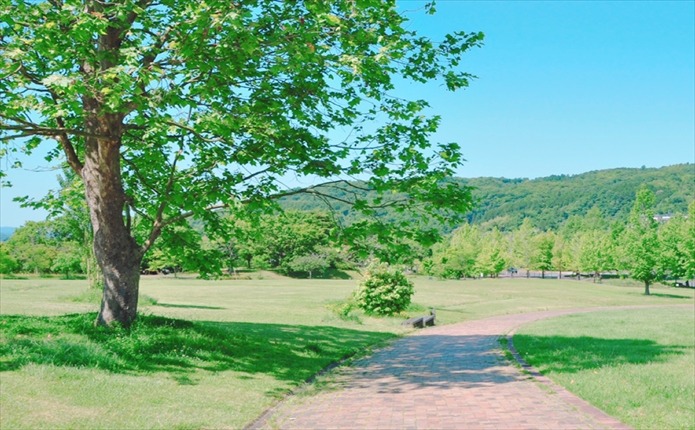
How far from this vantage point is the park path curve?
884cm

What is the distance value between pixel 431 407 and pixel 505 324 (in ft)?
64.4

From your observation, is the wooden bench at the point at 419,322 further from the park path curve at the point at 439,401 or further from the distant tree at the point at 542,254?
the distant tree at the point at 542,254

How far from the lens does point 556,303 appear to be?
4834 cm

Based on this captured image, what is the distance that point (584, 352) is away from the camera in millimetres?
16594

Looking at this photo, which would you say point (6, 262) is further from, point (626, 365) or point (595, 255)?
point (595, 255)

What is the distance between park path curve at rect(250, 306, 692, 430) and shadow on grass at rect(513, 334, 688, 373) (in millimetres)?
938

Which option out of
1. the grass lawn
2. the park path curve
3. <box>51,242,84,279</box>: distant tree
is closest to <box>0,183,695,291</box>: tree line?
<box>51,242,84,279</box>: distant tree

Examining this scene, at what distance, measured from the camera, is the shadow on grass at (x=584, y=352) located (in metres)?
14.4

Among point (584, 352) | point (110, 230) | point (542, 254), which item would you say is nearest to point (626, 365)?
point (584, 352)

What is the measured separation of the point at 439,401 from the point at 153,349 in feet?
21.0

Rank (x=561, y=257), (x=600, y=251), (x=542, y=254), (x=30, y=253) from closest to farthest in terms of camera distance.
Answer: (x=30, y=253)
(x=600, y=251)
(x=542, y=254)
(x=561, y=257)

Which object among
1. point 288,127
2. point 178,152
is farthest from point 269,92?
point 178,152

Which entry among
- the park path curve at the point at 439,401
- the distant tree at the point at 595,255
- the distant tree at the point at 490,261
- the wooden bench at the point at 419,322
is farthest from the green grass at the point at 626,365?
the distant tree at the point at 490,261

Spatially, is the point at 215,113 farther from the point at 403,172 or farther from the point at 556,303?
the point at 556,303
